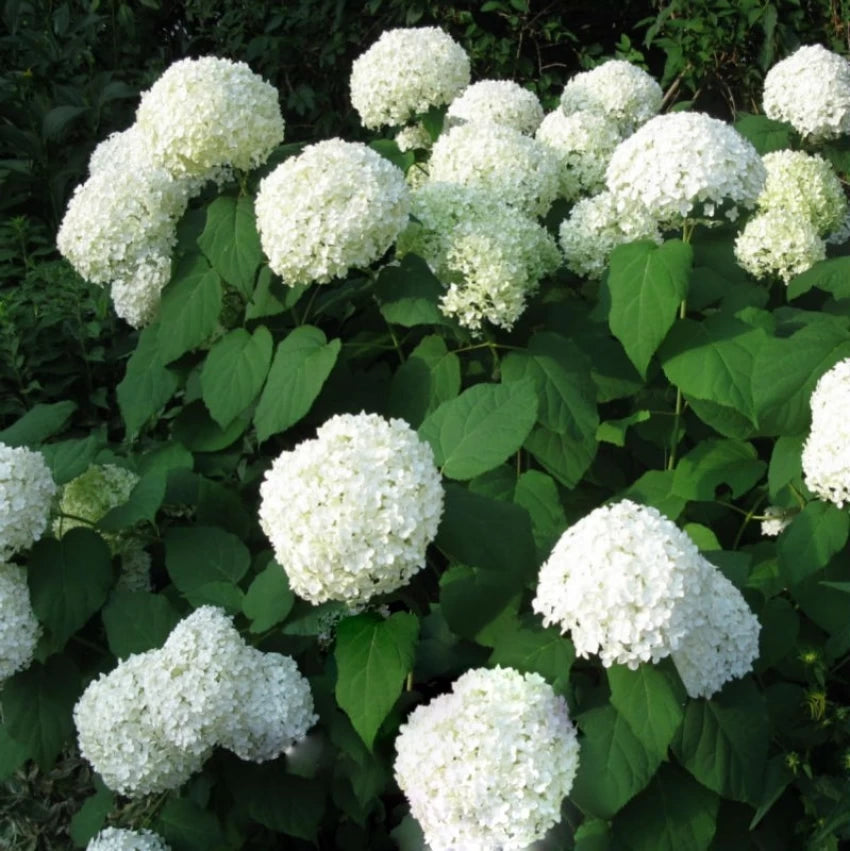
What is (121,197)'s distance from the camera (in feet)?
8.94

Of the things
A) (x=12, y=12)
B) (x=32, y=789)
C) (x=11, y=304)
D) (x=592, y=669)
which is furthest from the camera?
(x=12, y=12)

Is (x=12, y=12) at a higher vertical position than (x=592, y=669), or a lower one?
lower

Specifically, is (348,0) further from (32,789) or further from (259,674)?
(259,674)

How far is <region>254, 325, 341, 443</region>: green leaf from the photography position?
2352mm

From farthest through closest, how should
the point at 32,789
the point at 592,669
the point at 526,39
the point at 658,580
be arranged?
the point at 526,39, the point at 32,789, the point at 592,669, the point at 658,580

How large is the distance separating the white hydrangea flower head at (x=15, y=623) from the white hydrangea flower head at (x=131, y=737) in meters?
0.19

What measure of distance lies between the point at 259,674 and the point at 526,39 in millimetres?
5801

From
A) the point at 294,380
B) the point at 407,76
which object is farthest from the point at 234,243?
the point at 407,76

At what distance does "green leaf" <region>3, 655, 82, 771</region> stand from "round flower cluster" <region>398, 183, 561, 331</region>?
110 centimetres

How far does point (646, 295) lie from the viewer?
2.38m

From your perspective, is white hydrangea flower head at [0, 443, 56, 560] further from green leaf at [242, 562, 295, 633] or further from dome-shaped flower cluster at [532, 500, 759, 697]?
dome-shaped flower cluster at [532, 500, 759, 697]

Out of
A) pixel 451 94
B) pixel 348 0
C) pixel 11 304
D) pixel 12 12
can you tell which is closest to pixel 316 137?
pixel 348 0

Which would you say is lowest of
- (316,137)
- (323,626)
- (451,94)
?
(316,137)

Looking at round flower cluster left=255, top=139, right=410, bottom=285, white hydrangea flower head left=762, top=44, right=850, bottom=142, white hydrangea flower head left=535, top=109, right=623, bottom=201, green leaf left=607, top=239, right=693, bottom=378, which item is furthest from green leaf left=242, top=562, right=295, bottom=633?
white hydrangea flower head left=762, top=44, right=850, bottom=142
